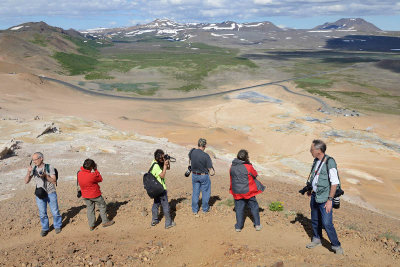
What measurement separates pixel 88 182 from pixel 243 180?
390 centimetres

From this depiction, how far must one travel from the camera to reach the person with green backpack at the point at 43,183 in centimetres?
770

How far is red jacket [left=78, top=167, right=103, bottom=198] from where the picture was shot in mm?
7812

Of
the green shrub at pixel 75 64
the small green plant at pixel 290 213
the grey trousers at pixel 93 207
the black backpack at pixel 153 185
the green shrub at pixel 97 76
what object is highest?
the black backpack at pixel 153 185

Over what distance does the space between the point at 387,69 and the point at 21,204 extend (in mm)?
113793

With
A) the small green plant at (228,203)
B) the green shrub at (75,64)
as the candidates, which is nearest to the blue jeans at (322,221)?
the small green plant at (228,203)

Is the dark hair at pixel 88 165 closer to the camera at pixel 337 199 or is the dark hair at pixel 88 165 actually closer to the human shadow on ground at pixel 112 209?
the human shadow on ground at pixel 112 209

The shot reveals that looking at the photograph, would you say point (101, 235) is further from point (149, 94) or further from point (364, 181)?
point (149, 94)

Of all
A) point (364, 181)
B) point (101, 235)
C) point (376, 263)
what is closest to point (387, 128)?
point (364, 181)

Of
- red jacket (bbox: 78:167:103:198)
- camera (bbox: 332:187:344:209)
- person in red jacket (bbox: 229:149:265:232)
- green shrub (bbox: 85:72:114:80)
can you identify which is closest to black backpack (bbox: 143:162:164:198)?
red jacket (bbox: 78:167:103:198)

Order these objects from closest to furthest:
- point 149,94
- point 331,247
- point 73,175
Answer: point 331,247, point 73,175, point 149,94

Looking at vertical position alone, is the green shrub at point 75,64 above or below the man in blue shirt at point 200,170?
below

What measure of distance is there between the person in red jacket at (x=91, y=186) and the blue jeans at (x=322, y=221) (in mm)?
5337

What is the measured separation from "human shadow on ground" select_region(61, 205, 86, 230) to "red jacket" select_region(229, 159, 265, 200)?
492 centimetres

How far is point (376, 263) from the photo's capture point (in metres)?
6.73
